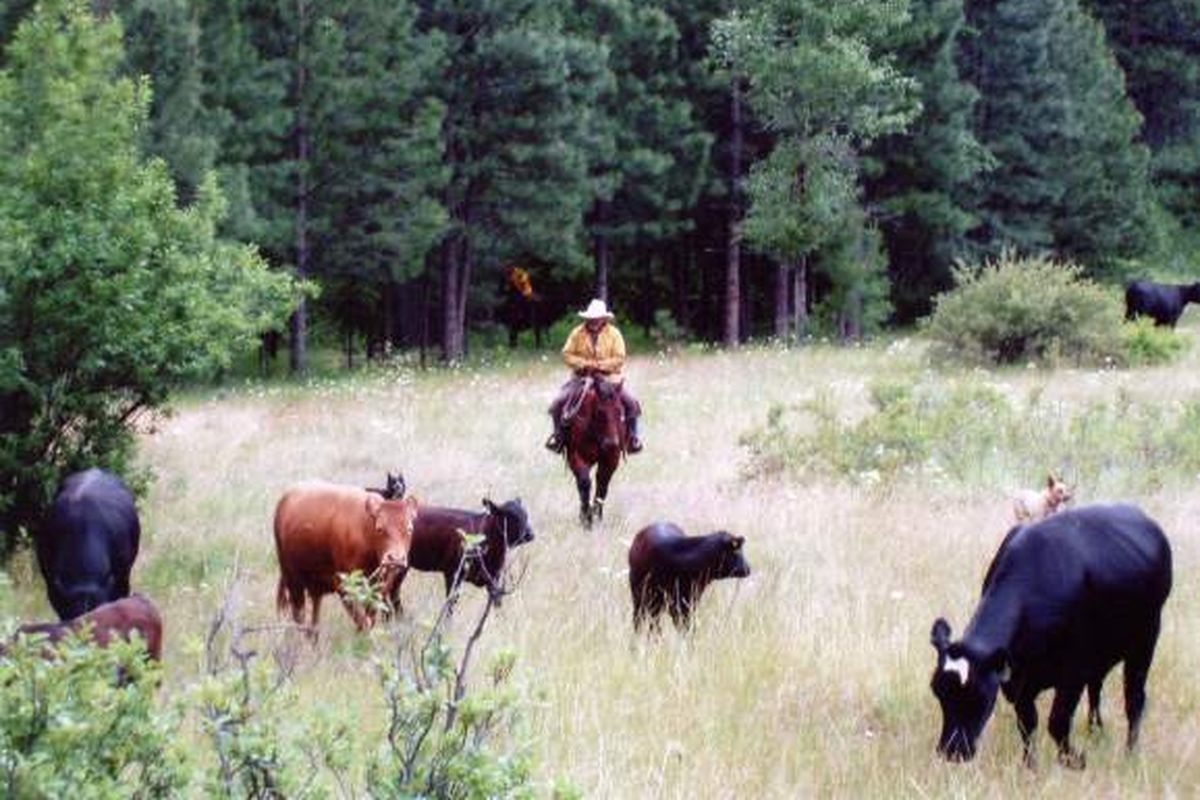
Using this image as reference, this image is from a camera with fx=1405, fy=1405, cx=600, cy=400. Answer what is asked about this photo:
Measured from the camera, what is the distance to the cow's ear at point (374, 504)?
9.23 meters

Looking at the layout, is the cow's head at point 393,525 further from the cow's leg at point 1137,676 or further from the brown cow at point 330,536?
the cow's leg at point 1137,676

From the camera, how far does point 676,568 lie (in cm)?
888

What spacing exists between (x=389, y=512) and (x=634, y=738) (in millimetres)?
2962

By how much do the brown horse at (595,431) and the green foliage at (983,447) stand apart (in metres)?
1.87

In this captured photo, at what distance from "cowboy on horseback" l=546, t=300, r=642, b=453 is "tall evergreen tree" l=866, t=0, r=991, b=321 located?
24765 mm

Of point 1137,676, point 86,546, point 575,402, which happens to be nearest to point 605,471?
point 575,402

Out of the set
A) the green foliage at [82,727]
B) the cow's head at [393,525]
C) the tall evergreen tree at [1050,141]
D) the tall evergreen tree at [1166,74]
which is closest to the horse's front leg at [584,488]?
the cow's head at [393,525]

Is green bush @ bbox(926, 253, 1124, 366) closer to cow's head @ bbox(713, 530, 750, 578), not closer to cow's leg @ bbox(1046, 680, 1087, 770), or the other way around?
cow's head @ bbox(713, 530, 750, 578)

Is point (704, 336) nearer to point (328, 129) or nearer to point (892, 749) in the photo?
point (328, 129)

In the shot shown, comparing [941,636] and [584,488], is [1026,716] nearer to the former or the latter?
[941,636]

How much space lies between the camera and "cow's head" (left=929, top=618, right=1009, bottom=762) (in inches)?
249

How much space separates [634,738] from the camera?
685cm

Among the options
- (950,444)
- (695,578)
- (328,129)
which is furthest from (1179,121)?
(695,578)

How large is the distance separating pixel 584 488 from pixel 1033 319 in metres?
14.8
